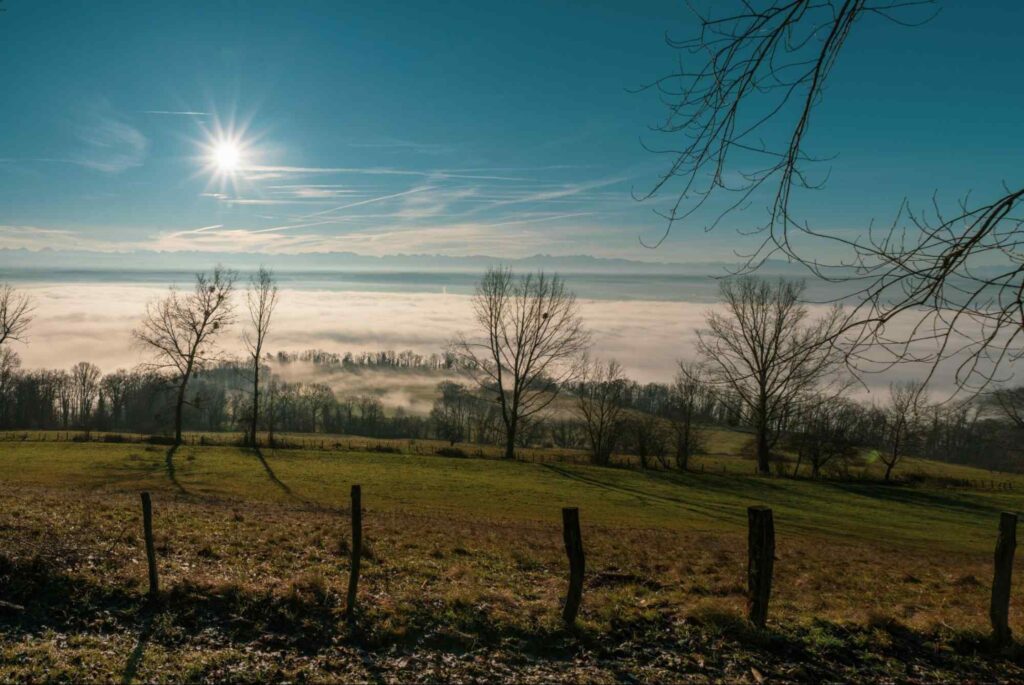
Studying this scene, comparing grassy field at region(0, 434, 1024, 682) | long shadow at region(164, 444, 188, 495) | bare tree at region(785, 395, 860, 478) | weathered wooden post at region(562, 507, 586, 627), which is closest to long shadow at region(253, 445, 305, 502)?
grassy field at region(0, 434, 1024, 682)

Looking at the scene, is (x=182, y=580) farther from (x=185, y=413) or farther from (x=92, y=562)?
(x=185, y=413)

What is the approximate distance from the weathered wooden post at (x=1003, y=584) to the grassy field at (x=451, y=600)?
0.95 feet

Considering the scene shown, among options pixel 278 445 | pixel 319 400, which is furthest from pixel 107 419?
pixel 278 445

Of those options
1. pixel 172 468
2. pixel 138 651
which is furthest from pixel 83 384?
pixel 138 651

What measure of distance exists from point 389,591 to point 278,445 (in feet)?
131

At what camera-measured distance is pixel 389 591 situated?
9.86 metres

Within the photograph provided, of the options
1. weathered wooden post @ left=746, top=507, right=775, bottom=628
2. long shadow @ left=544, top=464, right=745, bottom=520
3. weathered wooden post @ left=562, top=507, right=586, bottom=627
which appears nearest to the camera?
weathered wooden post @ left=746, top=507, right=775, bottom=628

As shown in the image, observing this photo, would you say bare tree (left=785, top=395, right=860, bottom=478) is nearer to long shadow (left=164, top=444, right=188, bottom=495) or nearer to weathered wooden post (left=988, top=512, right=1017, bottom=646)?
long shadow (left=164, top=444, right=188, bottom=495)

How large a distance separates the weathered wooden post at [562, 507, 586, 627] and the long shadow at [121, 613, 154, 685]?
5136 millimetres

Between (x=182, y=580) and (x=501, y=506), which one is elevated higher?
(x=182, y=580)

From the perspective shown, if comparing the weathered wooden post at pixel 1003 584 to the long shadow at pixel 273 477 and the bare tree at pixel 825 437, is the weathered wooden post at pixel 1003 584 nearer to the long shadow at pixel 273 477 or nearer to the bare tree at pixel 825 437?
the long shadow at pixel 273 477

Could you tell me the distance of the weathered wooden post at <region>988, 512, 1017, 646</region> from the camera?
7852 mm

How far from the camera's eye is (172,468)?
33.5 meters

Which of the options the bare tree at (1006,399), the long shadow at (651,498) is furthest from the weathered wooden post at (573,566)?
the long shadow at (651,498)
